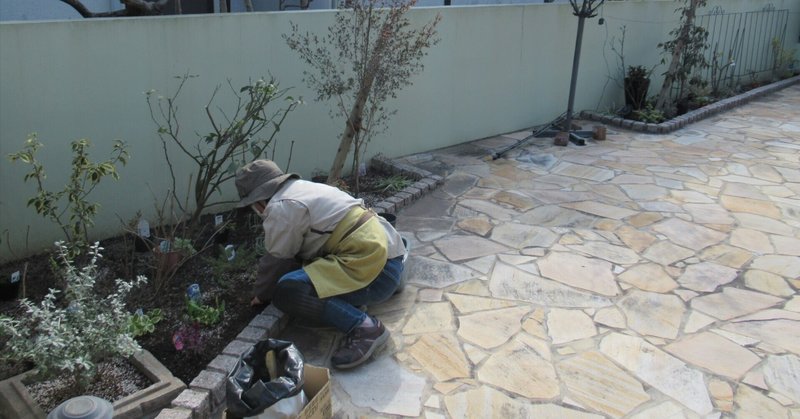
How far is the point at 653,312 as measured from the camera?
4.37 m

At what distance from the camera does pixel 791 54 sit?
13.8m

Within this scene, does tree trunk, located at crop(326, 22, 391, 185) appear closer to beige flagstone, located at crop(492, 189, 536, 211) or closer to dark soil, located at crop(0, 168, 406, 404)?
dark soil, located at crop(0, 168, 406, 404)

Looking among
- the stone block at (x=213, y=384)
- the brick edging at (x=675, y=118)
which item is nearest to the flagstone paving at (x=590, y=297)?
the stone block at (x=213, y=384)

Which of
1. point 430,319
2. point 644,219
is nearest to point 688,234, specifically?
point 644,219

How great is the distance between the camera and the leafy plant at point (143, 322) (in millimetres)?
3734

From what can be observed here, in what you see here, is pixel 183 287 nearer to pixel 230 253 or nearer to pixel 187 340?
pixel 230 253

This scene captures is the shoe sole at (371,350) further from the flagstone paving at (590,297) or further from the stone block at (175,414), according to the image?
the stone block at (175,414)

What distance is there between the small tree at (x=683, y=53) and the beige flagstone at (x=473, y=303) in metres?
6.54

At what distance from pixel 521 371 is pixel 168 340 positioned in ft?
6.71

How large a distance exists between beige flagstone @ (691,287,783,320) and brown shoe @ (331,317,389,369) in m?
2.17

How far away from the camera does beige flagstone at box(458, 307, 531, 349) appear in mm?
4039

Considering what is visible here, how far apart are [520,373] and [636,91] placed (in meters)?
7.31

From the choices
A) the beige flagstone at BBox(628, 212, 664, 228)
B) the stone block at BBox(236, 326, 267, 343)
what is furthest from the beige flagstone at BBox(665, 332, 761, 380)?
the stone block at BBox(236, 326, 267, 343)

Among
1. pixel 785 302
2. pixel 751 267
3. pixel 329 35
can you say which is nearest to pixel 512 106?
pixel 329 35
